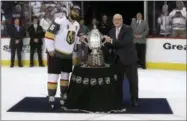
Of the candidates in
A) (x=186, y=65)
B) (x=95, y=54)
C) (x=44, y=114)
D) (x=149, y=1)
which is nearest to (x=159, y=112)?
(x=95, y=54)

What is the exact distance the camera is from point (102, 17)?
45.5 feet

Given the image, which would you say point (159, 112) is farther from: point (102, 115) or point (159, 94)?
point (159, 94)

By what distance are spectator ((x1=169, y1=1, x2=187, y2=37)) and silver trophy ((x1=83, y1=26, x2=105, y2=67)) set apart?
6047 mm

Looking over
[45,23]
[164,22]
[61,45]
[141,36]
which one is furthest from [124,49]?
[45,23]

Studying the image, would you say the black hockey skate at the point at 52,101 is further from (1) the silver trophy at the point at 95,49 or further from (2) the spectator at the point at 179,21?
(2) the spectator at the point at 179,21

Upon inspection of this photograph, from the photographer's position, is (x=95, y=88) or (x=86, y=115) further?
(x=95, y=88)

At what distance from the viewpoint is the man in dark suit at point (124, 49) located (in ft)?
21.4

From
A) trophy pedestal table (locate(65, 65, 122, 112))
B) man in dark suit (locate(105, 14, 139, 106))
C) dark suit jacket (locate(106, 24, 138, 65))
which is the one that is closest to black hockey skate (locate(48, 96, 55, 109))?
trophy pedestal table (locate(65, 65, 122, 112))

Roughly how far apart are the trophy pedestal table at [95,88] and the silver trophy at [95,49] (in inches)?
4.9

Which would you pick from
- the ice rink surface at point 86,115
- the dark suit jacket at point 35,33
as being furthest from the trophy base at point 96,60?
the dark suit jacket at point 35,33

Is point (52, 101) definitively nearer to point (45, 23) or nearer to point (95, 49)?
point (95, 49)

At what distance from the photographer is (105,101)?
631cm

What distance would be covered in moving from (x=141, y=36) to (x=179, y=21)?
1.10 meters

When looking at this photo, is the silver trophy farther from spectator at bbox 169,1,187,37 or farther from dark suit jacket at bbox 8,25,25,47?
dark suit jacket at bbox 8,25,25,47
